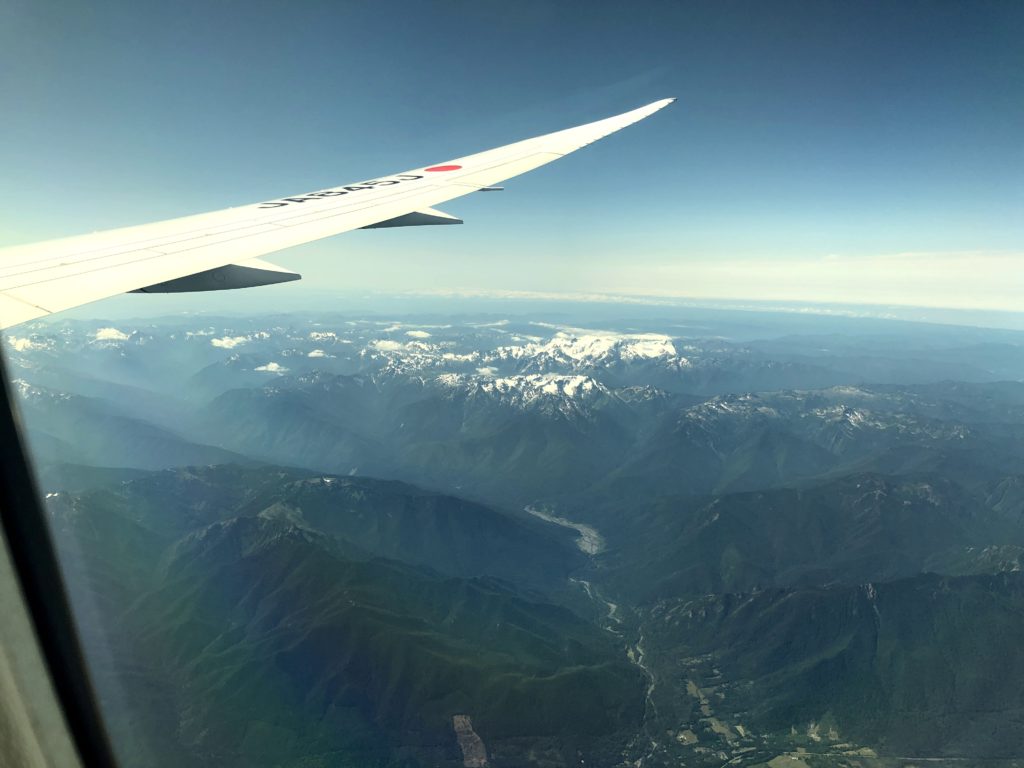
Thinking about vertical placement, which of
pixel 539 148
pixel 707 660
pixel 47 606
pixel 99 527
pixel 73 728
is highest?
pixel 539 148

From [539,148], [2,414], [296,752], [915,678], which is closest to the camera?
[2,414]

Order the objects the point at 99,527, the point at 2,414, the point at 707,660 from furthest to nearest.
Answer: the point at 707,660 < the point at 99,527 < the point at 2,414

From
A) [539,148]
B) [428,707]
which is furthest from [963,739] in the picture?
[539,148]

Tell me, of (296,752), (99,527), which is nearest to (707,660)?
(296,752)

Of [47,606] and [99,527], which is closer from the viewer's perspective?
[47,606]

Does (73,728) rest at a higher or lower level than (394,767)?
higher

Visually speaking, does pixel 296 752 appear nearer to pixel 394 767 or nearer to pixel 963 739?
pixel 394 767
